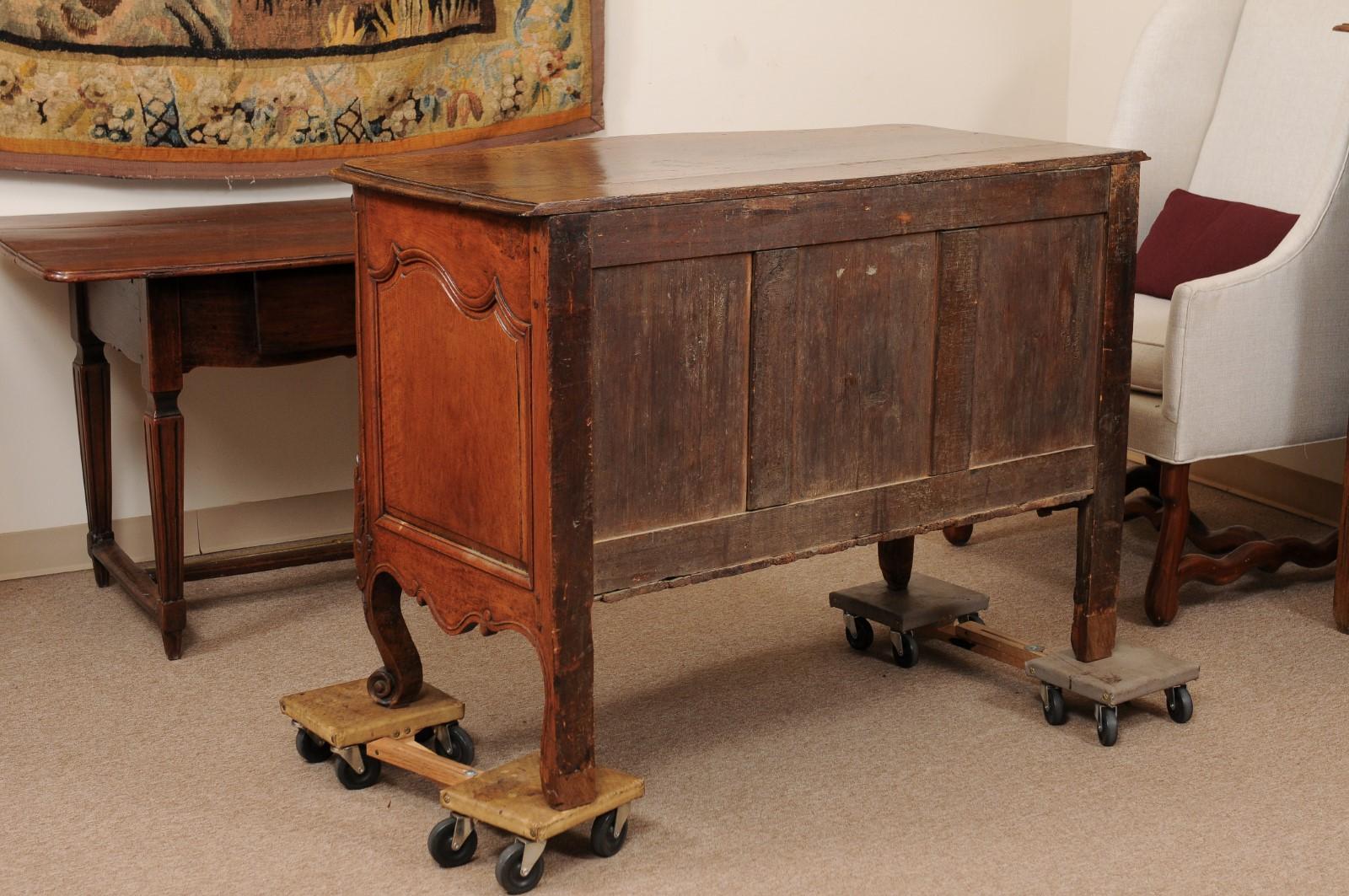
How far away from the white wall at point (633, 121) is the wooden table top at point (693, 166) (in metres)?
1.10

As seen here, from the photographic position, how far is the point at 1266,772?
7.95 feet

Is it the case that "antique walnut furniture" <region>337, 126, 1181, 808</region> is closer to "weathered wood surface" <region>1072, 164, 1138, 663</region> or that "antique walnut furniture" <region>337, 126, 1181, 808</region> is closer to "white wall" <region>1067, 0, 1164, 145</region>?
"weathered wood surface" <region>1072, 164, 1138, 663</region>

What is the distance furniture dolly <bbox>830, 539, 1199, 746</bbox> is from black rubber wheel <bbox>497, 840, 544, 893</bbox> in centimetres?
96

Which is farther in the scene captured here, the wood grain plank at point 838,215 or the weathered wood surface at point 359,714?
the weathered wood surface at point 359,714

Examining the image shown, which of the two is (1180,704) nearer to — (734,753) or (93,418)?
(734,753)

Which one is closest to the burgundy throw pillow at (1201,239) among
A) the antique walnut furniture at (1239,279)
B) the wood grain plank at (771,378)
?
the antique walnut furniture at (1239,279)

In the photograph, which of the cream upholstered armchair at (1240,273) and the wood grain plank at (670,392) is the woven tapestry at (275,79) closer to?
the cream upholstered armchair at (1240,273)

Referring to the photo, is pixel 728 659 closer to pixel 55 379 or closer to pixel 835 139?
pixel 835 139

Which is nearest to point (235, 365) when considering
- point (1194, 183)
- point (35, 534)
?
point (35, 534)

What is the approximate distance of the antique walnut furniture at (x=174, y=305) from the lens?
2.74 meters

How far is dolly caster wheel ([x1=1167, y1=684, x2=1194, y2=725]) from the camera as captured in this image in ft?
8.55

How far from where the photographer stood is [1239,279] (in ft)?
9.66

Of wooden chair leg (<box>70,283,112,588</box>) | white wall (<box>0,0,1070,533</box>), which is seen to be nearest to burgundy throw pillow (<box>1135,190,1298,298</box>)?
white wall (<box>0,0,1070,533</box>)

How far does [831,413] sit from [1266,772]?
2.90 feet
